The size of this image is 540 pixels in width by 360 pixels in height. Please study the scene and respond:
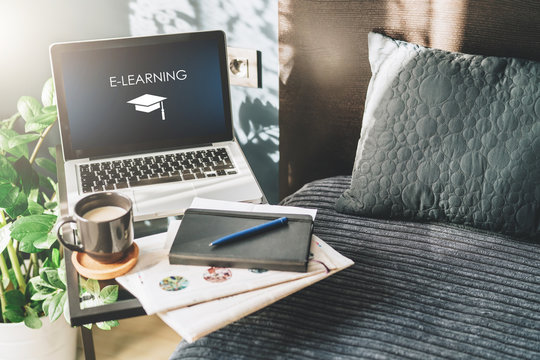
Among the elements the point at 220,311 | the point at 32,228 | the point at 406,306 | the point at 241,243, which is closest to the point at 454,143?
the point at 406,306

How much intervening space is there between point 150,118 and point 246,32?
0.37 m

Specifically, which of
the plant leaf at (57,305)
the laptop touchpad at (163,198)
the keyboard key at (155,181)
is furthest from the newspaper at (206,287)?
the plant leaf at (57,305)

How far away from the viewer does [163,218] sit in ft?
3.91

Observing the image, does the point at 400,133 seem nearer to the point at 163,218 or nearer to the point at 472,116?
the point at 472,116

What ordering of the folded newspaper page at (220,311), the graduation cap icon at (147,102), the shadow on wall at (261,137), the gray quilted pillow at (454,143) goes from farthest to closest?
the shadow on wall at (261,137) → the graduation cap icon at (147,102) → the gray quilted pillow at (454,143) → the folded newspaper page at (220,311)

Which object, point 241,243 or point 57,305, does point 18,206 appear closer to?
point 57,305

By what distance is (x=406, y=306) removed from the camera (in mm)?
965

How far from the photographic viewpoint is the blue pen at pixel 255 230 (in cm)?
94

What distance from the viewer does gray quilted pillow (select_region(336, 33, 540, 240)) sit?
108 centimetres

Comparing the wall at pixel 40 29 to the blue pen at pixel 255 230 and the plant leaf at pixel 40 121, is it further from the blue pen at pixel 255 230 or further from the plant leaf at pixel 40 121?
the blue pen at pixel 255 230

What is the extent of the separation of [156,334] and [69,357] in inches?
10.1

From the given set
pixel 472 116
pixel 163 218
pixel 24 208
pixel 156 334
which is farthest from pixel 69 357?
pixel 472 116

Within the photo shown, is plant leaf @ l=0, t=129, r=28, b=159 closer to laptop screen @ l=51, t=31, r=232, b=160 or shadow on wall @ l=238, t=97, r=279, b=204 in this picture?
laptop screen @ l=51, t=31, r=232, b=160

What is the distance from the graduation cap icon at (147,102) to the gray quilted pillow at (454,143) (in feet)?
1.64
